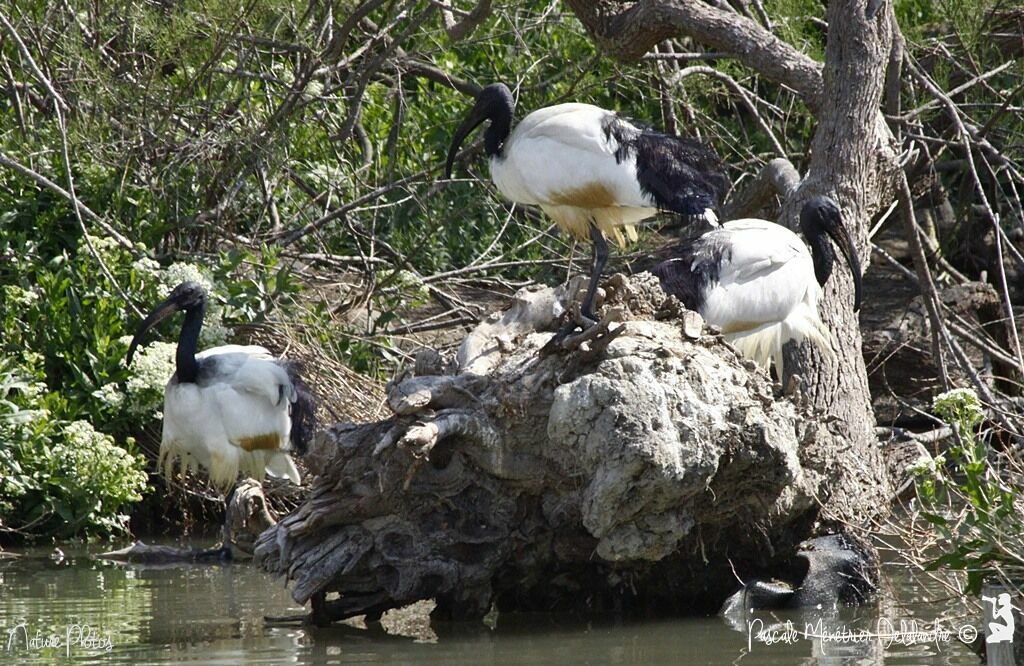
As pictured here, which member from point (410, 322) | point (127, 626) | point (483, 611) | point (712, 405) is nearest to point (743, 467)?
point (712, 405)

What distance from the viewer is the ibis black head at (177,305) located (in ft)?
27.5

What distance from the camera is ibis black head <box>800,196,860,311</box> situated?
7992 mm

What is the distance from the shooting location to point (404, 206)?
438 inches

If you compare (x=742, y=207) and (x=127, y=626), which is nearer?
(x=127, y=626)

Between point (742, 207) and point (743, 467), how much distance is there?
160 inches

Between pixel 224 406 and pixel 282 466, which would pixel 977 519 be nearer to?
pixel 224 406

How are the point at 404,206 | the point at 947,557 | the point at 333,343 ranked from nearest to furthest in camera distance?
the point at 947,557 < the point at 333,343 < the point at 404,206

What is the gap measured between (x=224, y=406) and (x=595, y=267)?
8.34 ft

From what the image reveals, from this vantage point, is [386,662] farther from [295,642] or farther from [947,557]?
[947,557]

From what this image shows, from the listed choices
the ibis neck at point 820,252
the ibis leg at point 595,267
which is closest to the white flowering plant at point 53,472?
the ibis leg at point 595,267

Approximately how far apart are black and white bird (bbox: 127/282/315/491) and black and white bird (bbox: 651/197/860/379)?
2.36m

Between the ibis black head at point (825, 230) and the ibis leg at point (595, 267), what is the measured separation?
1.34 metres

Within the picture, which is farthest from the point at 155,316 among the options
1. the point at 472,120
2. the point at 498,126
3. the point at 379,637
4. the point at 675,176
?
the point at 675,176

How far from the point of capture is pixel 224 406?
828cm
